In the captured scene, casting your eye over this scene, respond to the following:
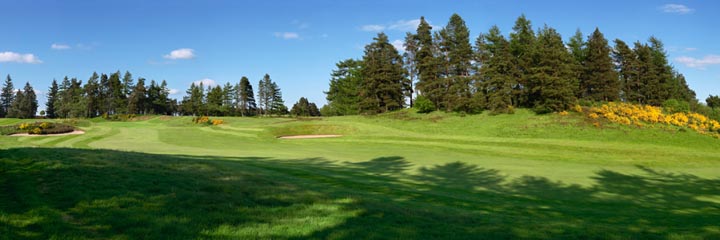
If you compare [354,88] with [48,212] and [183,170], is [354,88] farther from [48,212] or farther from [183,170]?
[48,212]

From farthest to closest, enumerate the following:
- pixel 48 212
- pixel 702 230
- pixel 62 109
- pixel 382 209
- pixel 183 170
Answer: pixel 62 109, pixel 183 170, pixel 382 209, pixel 702 230, pixel 48 212

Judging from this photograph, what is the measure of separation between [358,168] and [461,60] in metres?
47.1

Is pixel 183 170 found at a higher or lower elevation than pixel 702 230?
higher

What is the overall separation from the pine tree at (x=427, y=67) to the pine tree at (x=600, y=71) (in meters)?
23.1

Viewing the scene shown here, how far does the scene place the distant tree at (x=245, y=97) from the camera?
4387 inches

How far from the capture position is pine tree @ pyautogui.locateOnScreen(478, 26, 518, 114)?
5059 centimetres

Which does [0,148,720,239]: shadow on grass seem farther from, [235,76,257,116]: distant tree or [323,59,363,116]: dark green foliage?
[235,76,257,116]: distant tree

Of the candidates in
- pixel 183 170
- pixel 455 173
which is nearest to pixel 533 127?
pixel 455 173

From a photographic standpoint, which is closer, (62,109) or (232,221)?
(232,221)

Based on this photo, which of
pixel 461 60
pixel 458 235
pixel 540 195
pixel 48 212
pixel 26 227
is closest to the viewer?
pixel 26 227

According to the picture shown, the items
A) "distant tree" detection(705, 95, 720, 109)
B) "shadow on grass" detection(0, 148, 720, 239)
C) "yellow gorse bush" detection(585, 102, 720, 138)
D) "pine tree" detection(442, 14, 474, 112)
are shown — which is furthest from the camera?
"distant tree" detection(705, 95, 720, 109)

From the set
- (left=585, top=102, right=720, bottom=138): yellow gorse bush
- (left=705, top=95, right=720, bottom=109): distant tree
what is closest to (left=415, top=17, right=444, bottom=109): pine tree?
(left=585, top=102, right=720, bottom=138): yellow gorse bush

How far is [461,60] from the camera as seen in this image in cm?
6166

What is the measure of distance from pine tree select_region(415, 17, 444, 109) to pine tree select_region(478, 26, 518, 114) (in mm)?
7801
